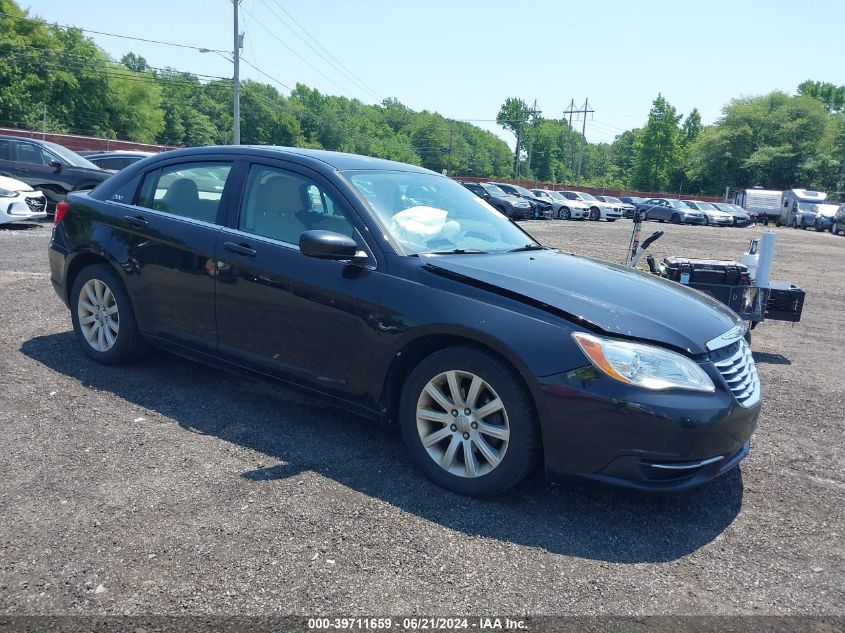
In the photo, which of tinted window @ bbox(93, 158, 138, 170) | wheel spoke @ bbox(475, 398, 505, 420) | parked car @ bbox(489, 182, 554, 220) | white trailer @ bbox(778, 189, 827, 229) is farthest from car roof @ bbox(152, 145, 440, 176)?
white trailer @ bbox(778, 189, 827, 229)

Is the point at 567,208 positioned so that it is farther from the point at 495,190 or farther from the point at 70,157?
the point at 70,157

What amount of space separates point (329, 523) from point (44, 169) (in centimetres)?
1434

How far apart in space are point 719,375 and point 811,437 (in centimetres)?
183

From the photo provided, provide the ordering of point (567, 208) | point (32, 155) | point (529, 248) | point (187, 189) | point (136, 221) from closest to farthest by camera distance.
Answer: point (529, 248)
point (187, 189)
point (136, 221)
point (32, 155)
point (567, 208)

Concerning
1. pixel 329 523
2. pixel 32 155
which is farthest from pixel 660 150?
pixel 329 523

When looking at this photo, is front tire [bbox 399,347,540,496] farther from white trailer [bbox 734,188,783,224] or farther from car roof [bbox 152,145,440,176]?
white trailer [bbox 734,188,783,224]

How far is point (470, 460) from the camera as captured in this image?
359 cm

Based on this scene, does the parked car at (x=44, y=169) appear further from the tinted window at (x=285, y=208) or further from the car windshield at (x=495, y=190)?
the car windshield at (x=495, y=190)

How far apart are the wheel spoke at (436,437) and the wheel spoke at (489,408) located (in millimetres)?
199

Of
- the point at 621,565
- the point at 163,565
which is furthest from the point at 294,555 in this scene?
the point at 621,565

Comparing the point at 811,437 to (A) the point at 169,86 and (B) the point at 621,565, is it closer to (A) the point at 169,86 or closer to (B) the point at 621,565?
(B) the point at 621,565

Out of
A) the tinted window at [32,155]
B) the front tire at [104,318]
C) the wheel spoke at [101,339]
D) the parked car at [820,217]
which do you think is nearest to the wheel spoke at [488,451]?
the front tire at [104,318]

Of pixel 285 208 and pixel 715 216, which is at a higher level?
pixel 285 208

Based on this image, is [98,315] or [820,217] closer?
[98,315]
